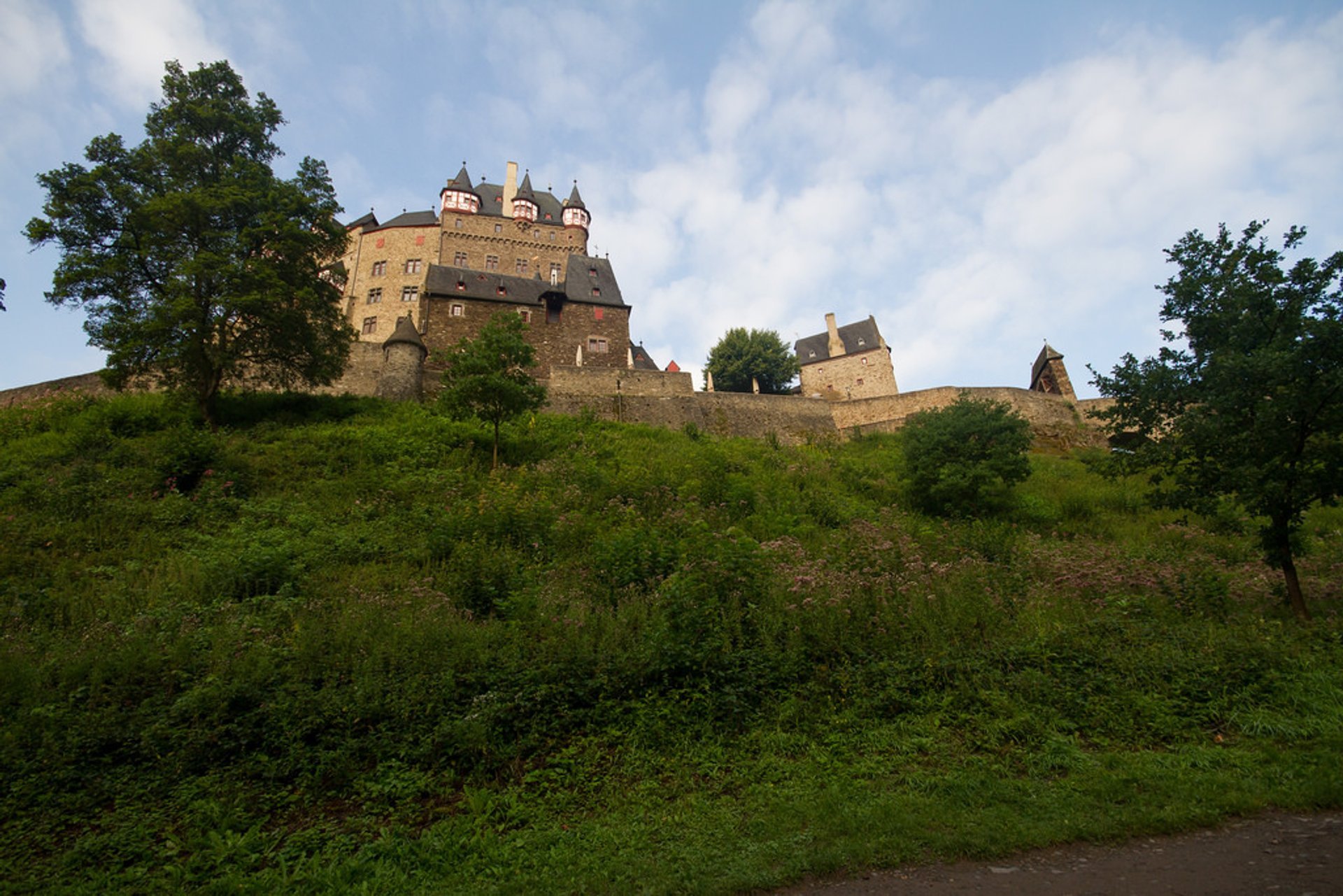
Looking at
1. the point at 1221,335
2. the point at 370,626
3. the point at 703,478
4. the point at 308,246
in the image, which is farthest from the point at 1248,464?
the point at 308,246

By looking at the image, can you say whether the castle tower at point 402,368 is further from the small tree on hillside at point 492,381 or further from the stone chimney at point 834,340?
the stone chimney at point 834,340

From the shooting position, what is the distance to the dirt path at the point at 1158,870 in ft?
13.5

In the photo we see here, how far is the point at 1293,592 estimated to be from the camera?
9.05 m

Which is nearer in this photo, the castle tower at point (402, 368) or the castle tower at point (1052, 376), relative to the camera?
the castle tower at point (402, 368)

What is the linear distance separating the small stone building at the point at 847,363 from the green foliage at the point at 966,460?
31.1 metres

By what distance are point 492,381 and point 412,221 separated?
116 ft

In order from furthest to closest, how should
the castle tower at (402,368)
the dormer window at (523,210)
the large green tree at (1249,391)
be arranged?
the dormer window at (523,210) → the castle tower at (402,368) → the large green tree at (1249,391)

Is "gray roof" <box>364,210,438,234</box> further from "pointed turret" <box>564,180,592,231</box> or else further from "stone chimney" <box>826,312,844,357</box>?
"stone chimney" <box>826,312,844,357</box>

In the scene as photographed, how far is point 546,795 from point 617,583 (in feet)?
11.9

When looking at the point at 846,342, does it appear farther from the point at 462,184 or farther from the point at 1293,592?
the point at 1293,592

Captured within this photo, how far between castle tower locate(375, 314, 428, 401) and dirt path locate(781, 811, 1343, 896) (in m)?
23.5

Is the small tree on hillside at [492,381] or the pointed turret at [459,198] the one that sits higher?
the pointed turret at [459,198]

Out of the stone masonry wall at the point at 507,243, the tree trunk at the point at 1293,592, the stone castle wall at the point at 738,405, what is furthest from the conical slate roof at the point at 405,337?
the tree trunk at the point at 1293,592

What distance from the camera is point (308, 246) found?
19203 millimetres
